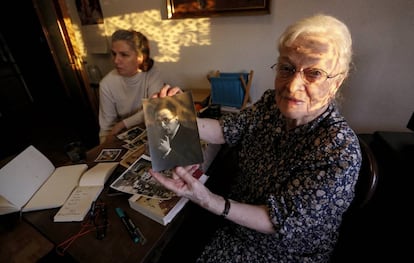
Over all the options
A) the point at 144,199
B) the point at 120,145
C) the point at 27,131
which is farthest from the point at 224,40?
the point at 27,131

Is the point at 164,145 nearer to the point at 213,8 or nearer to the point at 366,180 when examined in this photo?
the point at 366,180

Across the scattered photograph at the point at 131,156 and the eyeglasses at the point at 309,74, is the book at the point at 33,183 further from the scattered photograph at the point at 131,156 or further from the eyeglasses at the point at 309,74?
the eyeglasses at the point at 309,74

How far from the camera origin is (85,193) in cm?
88

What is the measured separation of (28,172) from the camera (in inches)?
35.8

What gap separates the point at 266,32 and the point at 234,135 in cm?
100

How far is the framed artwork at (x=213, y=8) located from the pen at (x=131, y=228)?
1522mm

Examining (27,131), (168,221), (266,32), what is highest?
(266,32)

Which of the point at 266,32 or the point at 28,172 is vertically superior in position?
the point at 266,32

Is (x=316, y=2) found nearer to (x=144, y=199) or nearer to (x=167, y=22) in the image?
(x=167, y=22)

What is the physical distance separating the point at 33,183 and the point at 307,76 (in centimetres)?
116

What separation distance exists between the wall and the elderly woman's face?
923 millimetres

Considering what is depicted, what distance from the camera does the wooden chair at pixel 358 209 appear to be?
0.72 metres

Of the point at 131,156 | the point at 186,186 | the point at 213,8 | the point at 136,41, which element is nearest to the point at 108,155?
the point at 131,156

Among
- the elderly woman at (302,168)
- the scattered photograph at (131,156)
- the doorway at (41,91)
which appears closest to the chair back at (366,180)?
the elderly woman at (302,168)
